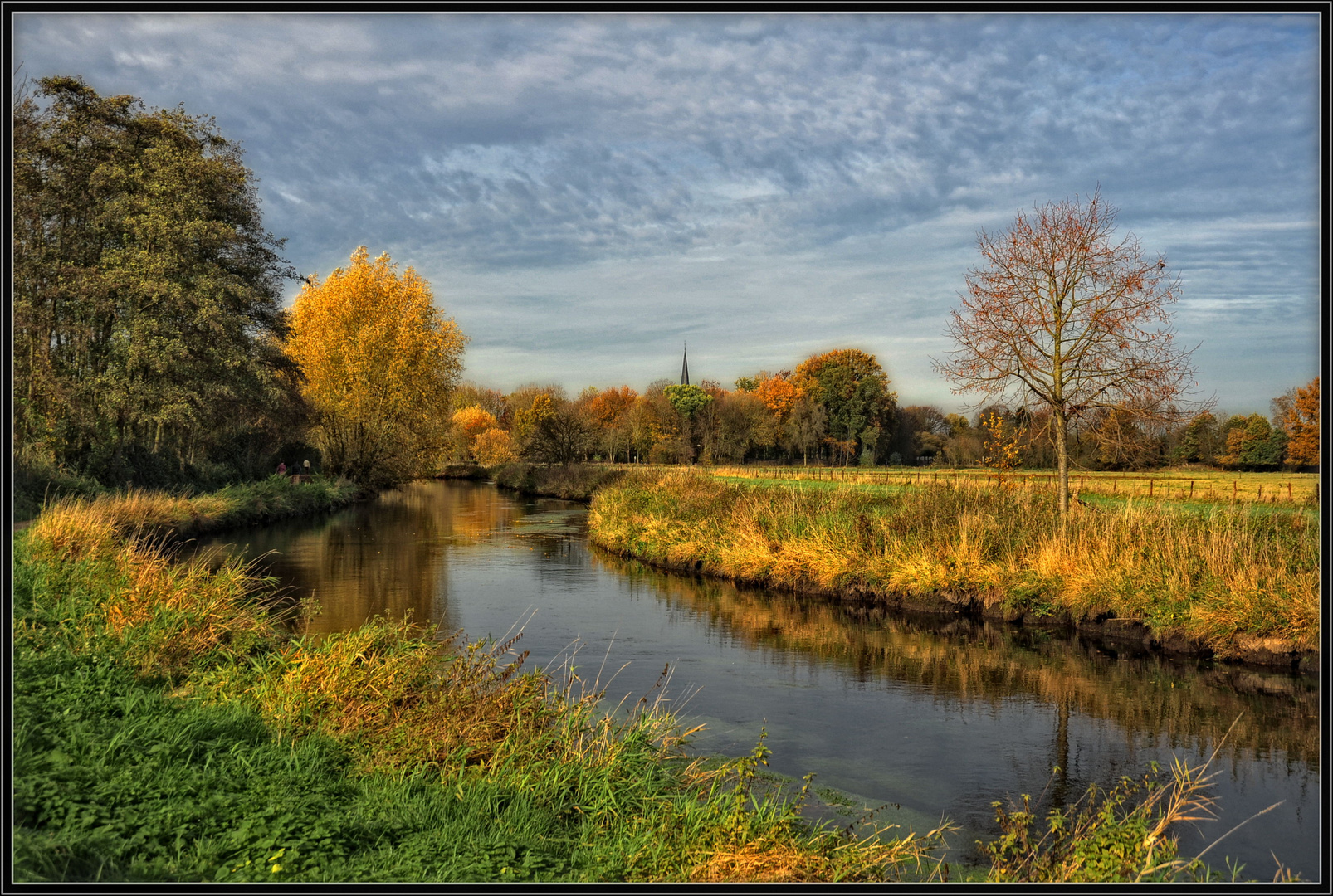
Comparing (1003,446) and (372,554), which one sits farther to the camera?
(372,554)

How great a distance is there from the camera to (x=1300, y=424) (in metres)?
55.5

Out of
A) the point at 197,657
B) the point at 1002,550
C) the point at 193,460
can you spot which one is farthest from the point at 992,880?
the point at 193,460

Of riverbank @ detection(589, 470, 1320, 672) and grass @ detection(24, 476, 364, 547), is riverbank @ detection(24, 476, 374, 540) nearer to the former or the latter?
grass @ detection(24, 476, 364, 547)

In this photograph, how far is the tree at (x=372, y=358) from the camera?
1620 inches

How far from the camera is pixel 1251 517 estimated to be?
17031mm

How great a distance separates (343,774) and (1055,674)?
10.0 meters

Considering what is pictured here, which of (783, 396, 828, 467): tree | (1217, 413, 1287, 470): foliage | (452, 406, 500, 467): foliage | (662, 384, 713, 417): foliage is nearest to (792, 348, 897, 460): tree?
(783, 396, 828, 467): tree

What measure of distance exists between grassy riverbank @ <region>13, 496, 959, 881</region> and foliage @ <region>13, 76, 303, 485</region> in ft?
64.2

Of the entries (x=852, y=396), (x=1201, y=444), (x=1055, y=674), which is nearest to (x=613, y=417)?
(x=852, y=396)

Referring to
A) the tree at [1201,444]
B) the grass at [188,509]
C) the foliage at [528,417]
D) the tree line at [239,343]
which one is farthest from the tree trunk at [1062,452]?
the foliage at [528,417]

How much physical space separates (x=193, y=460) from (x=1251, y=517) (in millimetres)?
34879

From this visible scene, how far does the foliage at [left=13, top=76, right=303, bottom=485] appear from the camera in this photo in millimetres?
25234

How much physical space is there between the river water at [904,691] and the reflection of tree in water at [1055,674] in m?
0.04

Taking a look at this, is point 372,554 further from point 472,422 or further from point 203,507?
point 472,422
